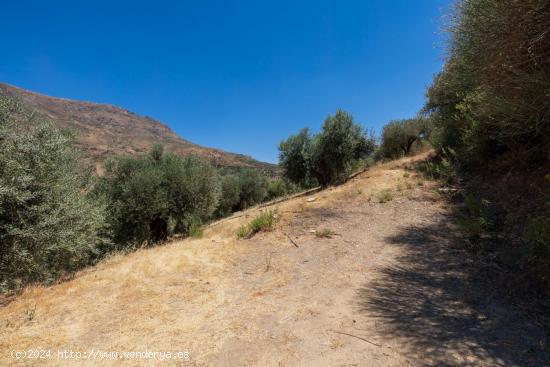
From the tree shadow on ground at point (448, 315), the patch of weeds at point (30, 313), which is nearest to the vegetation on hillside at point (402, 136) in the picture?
the tree shadow on ground at point (448, 315)

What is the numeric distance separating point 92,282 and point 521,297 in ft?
26.0

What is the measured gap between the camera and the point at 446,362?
8.50 ft

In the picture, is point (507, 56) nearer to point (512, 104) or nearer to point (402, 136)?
point (512, 104)

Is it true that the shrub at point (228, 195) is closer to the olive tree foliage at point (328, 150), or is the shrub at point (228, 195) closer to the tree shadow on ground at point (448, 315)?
the olive tree foliage at point (328, 150)

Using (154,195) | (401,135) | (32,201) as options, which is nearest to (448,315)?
(32,201)

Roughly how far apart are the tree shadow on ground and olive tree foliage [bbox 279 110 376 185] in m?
13.2

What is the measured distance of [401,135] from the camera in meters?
20.7

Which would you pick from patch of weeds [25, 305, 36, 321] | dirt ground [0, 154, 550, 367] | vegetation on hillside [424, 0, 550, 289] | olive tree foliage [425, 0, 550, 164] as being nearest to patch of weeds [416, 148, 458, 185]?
vegetation on hillside [424, 0, 550, 289]

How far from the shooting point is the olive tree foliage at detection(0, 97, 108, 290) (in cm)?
518

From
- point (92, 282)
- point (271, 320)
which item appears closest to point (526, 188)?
point (271, 320)

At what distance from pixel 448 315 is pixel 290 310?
2.18 metres

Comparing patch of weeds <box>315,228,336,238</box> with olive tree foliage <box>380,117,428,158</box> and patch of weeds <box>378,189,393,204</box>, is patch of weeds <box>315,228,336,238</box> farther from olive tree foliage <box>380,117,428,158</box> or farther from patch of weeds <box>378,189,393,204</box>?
olive tree foliage <box>380,117,428,158</box>

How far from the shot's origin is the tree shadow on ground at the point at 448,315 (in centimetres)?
269

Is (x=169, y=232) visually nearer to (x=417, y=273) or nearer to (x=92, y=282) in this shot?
(x=92, y=282)
